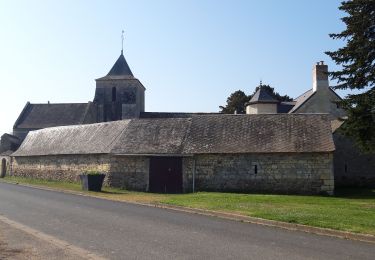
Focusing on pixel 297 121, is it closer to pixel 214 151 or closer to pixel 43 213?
pixel 214 151

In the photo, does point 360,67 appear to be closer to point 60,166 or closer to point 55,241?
point 55,241

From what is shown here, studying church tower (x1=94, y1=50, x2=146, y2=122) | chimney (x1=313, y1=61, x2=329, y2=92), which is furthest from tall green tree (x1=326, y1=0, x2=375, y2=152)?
church tower (x1=94, y1=50, x2=146, y2=122)

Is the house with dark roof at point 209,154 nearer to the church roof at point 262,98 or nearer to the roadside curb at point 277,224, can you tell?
the roadside curb at point 277,224

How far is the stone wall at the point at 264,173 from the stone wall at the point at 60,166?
5.90m

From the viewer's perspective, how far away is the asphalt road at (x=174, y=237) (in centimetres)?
789

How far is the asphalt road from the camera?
789 centimetres

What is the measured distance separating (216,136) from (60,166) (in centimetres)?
1188

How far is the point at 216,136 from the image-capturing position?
25.9m

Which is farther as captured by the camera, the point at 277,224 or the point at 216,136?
the point at 216,136

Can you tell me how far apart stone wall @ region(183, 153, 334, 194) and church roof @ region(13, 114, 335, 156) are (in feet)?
1.48

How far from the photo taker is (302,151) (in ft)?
76.4

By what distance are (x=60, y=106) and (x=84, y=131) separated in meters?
30.0

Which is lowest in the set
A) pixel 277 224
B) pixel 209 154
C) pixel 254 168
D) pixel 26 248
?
pixel 26 248

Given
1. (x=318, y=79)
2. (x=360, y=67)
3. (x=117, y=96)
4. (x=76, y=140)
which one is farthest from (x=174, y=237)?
(x=117, y=96)
